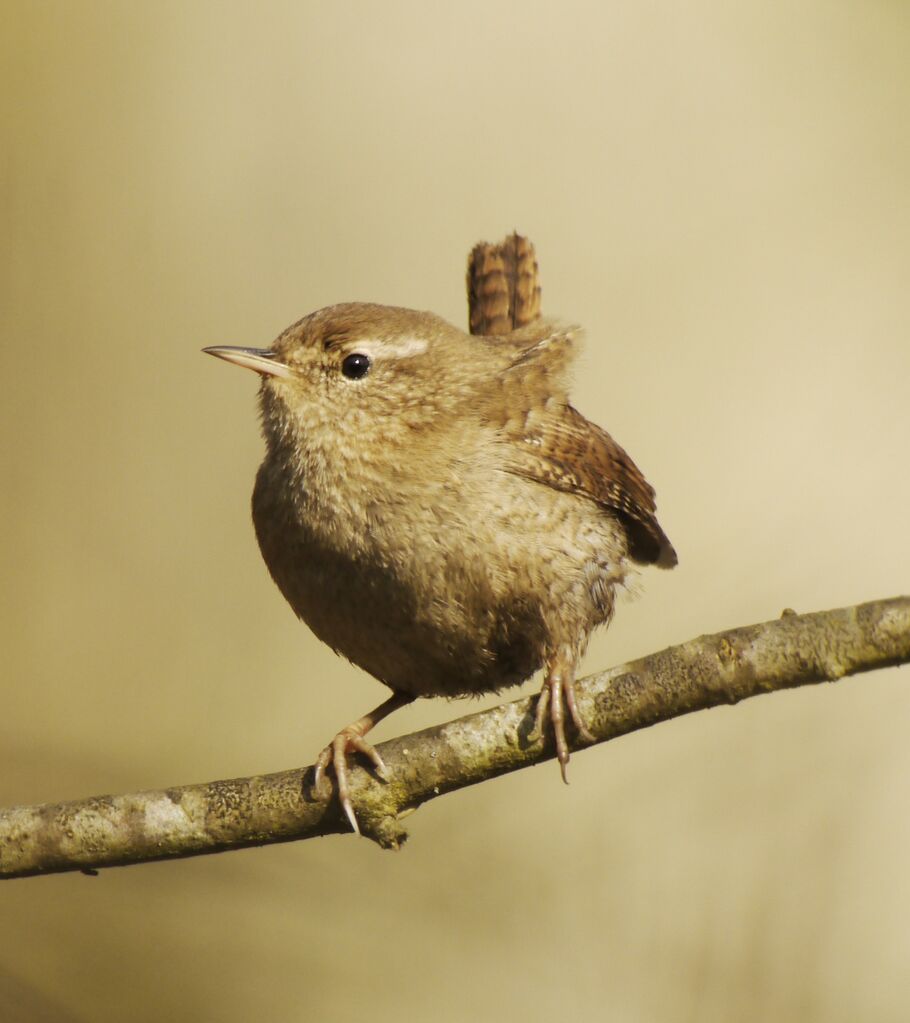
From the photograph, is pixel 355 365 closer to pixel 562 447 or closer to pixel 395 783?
pixel 562 447

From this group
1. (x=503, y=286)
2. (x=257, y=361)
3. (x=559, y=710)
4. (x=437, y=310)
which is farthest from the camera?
(x=437, y=310)

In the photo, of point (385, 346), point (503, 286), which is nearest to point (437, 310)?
point (503, 286)

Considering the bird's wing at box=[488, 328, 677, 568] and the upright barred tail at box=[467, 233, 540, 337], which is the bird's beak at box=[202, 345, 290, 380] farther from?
the upright barred tail at box=[467, 233, 540, 337]

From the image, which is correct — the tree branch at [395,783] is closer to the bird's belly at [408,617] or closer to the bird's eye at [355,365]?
the bird's belly at [408,617]

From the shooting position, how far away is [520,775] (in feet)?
14.0

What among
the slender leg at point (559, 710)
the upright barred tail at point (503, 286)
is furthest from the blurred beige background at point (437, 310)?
the slender leg at point (559, 710)

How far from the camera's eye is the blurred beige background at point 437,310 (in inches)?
160

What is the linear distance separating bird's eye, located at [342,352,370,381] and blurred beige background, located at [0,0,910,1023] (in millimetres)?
1609

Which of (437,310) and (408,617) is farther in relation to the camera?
(437,310)

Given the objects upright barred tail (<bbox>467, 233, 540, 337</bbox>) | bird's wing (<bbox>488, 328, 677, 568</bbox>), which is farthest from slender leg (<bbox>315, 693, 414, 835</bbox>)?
upright barred tail (<bbox>467, 233, 540, 337</bbox>)

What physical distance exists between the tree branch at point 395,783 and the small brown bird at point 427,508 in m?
0.07

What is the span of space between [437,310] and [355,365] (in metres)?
1.85

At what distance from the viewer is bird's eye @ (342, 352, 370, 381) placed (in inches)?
114

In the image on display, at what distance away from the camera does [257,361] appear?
2.86 meters
